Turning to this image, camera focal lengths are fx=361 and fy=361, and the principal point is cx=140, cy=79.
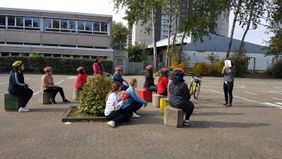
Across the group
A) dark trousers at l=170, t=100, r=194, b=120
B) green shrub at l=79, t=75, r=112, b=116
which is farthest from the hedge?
dark trousers at l=170, t=100, r=194, b=120

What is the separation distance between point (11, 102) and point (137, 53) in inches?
1875

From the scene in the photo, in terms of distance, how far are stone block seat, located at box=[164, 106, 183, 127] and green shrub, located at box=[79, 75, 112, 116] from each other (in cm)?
173

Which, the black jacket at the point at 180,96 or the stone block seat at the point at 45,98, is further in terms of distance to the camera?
the stone block seat at the point at 45,98

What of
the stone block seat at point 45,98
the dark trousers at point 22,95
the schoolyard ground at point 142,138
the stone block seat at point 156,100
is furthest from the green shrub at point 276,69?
the dark trousers at point 22,95

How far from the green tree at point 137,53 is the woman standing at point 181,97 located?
4658 cm

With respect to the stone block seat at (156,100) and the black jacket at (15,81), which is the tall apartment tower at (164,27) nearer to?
the stone block seat at (156,100)

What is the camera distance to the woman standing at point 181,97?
9062 mm

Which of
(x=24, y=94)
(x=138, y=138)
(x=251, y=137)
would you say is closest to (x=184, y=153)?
(x=138, y=138)

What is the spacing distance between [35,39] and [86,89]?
33.5 meters

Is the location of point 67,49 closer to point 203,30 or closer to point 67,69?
point 67,69

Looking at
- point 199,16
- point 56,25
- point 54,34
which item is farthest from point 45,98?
point 56,25

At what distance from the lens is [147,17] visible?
40.4 metres

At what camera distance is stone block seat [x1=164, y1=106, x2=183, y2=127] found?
8.82 m

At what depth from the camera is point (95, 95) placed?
961cm
